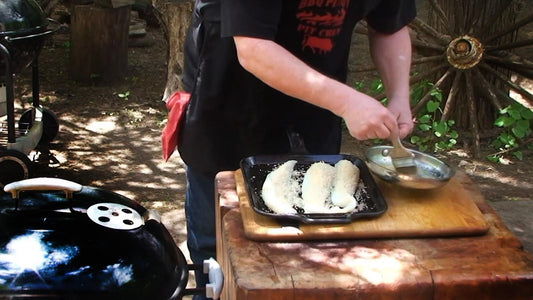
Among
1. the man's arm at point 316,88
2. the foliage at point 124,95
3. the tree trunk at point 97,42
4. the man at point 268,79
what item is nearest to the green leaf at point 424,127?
the foliage at point 124,95

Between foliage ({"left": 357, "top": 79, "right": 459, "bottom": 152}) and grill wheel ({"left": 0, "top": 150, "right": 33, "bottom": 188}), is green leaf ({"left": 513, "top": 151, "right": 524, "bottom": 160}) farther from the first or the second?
grill wheel ({"left": 0, "top": 150, "right": 33, "bottom": 188})

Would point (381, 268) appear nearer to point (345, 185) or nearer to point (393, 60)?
point (345, 185)

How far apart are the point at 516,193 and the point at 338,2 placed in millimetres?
2819

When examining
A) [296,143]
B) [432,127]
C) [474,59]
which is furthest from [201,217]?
[474,59]

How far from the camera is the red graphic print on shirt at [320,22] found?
215 centimetres

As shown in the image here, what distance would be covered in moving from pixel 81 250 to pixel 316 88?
0.72 meters

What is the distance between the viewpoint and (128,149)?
5.25 m

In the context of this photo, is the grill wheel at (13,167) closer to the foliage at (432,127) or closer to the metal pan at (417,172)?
the metal pan at (417,172)

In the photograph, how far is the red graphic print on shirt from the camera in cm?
215

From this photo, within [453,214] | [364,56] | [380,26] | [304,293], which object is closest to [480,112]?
[364,56]

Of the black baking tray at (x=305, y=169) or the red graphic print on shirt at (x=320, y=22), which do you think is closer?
the black baking tray at (x=305, y=169)

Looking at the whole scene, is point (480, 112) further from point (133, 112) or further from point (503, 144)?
point (133, 112)

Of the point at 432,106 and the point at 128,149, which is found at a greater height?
the point at 432,106

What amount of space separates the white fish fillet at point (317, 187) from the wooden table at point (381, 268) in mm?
129
